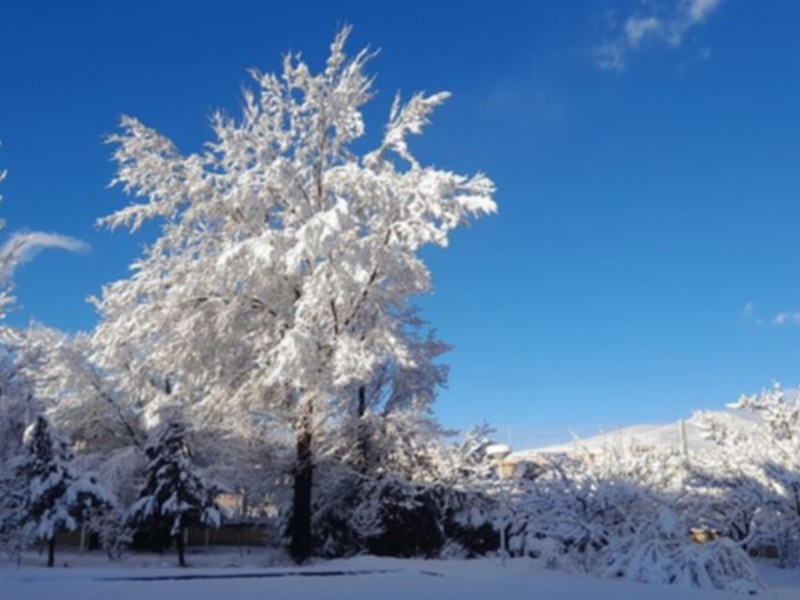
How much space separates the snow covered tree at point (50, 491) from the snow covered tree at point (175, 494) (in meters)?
1.23

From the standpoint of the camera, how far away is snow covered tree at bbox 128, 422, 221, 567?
62.4 feet

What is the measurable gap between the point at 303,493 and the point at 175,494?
416 cm

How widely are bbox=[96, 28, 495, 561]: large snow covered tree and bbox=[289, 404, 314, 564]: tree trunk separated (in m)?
0.03

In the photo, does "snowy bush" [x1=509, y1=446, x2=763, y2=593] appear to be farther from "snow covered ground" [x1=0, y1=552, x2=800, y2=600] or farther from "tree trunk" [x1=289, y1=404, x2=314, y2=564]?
"tree trunk" [x1=289, y1=404, x2=314, y2=564]

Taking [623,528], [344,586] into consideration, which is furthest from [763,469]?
[344,586]

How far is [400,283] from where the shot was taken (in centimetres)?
1656

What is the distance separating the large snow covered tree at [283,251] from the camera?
15.6 metres

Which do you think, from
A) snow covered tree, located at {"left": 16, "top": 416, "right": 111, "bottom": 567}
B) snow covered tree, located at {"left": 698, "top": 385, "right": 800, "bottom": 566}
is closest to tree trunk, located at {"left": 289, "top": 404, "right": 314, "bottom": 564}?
snow covered tree, located at {"left": 16, "top": 416, "right": 111, "bottom": 567}

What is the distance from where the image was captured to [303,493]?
→ 658 inches

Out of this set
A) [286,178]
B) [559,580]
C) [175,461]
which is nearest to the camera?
[559,580]

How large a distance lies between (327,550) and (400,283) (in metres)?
6.61

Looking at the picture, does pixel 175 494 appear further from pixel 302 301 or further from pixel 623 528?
pixel 623 528

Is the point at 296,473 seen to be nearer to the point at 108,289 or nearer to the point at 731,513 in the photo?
the point at 108,289

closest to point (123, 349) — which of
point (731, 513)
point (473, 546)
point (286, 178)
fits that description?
point (286, 178)
